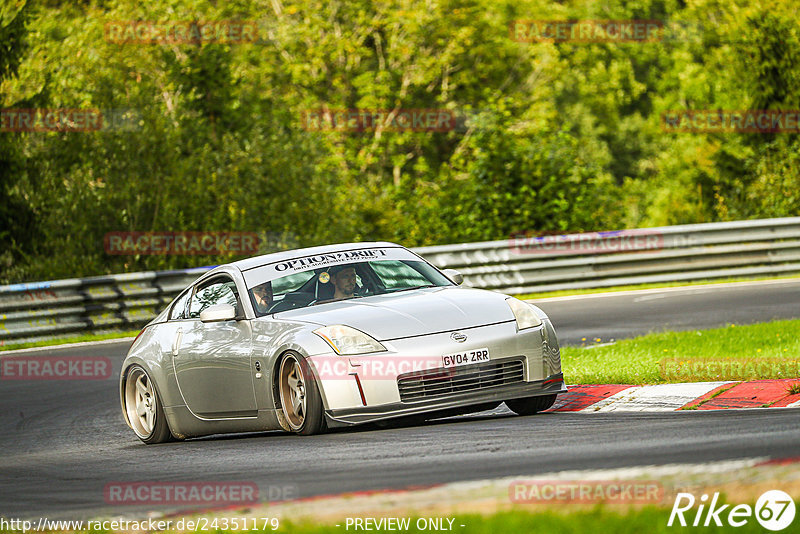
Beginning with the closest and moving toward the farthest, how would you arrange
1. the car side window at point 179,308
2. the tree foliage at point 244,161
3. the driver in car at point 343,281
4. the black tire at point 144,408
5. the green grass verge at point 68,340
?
the driver in car at point 343,281
the black tire at point 144,408
the car side window at point 179,308
the green grass verge at point 68,340
the tree foliage at point 244,161

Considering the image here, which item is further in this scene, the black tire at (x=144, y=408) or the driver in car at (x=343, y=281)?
the black tire at (x=144, y=408)

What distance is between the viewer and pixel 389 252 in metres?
10.4

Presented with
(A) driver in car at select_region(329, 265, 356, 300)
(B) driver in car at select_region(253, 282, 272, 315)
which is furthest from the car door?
(A) driver in car at select_region(329, 265, 356, 300)

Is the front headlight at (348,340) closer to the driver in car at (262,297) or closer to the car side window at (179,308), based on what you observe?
the driver in car at (262,297)

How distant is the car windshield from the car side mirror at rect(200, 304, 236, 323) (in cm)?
26

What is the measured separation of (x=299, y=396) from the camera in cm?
874

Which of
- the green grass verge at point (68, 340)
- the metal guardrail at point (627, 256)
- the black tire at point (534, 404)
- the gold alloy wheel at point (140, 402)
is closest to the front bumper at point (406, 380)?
the black tire at point (534, 404)

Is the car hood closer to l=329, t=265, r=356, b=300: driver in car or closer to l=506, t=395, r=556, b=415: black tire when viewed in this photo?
l=329, t=265, r=356, b=300: driver in car

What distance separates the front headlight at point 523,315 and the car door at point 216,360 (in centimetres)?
192

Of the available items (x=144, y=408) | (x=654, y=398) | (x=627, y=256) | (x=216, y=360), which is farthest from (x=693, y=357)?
(x=627, y=256)

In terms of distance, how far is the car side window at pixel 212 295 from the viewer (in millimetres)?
10062

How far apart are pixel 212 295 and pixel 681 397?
3787 millimetres

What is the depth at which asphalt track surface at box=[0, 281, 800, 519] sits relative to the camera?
642cm

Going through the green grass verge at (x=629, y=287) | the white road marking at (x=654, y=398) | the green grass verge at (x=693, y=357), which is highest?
the white road marking at (x=654, y=398)
